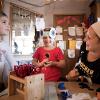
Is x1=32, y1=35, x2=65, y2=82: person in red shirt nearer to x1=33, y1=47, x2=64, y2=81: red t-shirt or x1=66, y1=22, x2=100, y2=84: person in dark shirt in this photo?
x1=33, y1=47, x2=64, y2=81: red t-shirt

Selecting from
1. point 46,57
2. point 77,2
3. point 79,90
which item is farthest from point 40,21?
point 79,90

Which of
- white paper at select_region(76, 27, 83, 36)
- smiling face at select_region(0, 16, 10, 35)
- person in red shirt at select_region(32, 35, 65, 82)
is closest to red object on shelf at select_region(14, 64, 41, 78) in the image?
person in red shirt at select_region(32, 35, 65, 82)

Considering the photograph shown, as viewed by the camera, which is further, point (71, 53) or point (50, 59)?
point (71, 53)

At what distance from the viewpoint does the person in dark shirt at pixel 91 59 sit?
1.60 m

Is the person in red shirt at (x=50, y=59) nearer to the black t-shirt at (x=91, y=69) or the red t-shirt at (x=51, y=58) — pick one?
the red t-shirt at (x=51, y=58)

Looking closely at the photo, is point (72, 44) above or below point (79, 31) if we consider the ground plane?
below

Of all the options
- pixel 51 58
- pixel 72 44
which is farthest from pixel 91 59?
pixel 72 44

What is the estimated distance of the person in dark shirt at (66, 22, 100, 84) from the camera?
160 cm

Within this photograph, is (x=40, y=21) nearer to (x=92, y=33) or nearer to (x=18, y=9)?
(x=18, y=9)

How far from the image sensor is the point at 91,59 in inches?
68.3

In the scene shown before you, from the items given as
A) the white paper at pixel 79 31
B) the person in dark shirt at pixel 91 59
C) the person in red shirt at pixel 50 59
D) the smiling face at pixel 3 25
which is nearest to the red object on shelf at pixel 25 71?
the person in dark shirt at pixel 91 59

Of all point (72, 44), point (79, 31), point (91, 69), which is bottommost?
point (91, 69)

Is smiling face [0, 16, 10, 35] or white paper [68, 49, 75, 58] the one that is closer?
smiling face [0, 16, 10, 35]

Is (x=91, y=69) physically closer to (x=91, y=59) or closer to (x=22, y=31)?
(x=91, y=59)
